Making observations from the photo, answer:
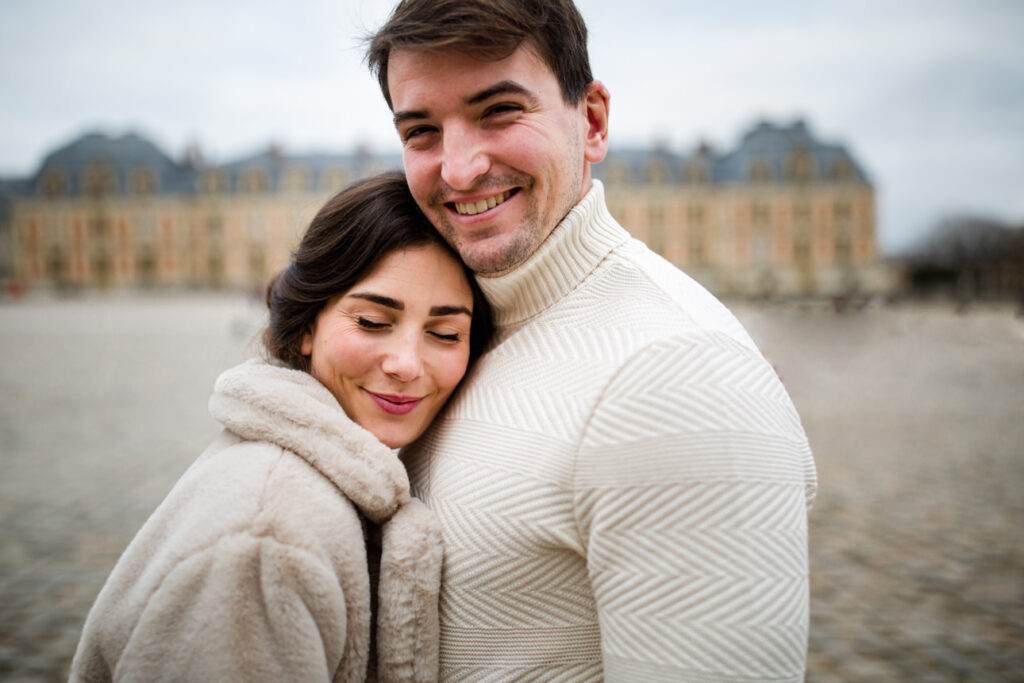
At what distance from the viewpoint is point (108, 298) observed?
45719 millimetres

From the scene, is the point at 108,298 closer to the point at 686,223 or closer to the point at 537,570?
the point at 686,223

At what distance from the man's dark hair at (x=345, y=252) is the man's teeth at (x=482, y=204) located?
137mm

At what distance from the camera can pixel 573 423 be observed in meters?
1.24

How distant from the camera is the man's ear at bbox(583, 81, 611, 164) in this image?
166 centimetres

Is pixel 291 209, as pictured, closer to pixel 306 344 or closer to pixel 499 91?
pixel 306 344

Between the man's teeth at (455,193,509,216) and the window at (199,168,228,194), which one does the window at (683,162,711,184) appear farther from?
the man's teeth at (455,193,509,216)

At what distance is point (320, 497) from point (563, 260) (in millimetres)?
641

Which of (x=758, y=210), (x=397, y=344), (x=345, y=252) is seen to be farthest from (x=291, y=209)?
(x=397, y=344)

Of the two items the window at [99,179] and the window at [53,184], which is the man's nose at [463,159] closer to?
the window at [99,179]

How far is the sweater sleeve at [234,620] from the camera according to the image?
112cm

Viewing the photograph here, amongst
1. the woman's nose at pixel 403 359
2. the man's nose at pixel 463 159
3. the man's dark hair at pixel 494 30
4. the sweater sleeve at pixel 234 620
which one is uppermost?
the man's dark hair at pixel 494 30

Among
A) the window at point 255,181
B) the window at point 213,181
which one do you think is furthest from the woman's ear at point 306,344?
the window at point 213,181

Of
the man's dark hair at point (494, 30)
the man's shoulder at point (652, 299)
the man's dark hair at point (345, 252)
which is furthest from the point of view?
the man's dark hair at point (345, 252)

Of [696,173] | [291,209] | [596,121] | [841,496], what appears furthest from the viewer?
[696,173]
